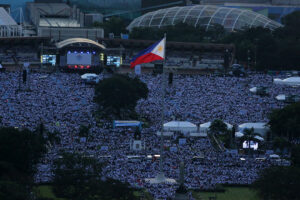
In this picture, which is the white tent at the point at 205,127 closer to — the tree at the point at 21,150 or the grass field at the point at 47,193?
the tree at the point at 21,150

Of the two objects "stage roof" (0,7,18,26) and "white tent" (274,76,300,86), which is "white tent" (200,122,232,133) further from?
"stage roof" (0,7,18,26)

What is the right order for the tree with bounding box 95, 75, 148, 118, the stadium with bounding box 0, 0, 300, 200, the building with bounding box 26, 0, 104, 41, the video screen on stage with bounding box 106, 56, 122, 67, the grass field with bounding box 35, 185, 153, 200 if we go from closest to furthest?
the grass field with bounding box 35, 185, 153, 200 → the stadium with bounding box 0, 0, 300, 200 → the tree with bounding box 95, 75, 148, 118 → the video screen on stage with bounding box 106, 56, 122, 67 → the building with bounding box 26, 0, 104, 41

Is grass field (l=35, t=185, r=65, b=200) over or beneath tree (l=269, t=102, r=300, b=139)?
beneath

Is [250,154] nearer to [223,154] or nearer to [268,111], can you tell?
[223,154]

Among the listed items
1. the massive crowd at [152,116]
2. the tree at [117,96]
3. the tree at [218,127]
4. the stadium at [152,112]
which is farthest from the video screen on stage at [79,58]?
the tree at [218,127]

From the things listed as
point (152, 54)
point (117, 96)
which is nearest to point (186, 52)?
point (117, 96)

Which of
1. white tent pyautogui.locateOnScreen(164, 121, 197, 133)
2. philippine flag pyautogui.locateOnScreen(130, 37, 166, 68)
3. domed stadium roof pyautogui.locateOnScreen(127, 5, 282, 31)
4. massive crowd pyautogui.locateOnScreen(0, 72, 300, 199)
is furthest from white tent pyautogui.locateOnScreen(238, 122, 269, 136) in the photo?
domed stadium roof pyautogui.locateOnScreen(127, 5, 282, 31)
